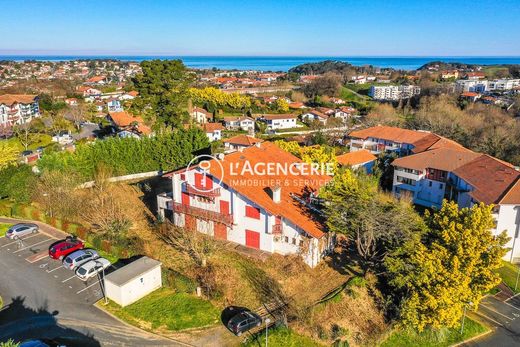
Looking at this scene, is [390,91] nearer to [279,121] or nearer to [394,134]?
[279,121]

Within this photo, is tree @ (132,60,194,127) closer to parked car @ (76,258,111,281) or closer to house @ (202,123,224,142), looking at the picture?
house @ (202,123,224,142)

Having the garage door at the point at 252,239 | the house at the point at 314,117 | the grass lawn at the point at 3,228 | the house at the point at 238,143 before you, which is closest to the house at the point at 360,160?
the house at the point at 238,143

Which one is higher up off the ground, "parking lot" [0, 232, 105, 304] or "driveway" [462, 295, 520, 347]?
"parking lot" [0, 232, 105, 304]

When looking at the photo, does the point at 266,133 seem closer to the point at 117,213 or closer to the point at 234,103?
the point at 234,103

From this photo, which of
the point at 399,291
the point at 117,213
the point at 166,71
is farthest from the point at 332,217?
the point at 166,71

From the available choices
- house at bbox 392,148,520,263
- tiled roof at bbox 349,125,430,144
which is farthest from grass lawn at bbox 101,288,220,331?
tiled roof at bbox 349,125,430,144

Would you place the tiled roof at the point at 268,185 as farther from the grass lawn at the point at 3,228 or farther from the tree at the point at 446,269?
the grass lawn at the point at 3,228
